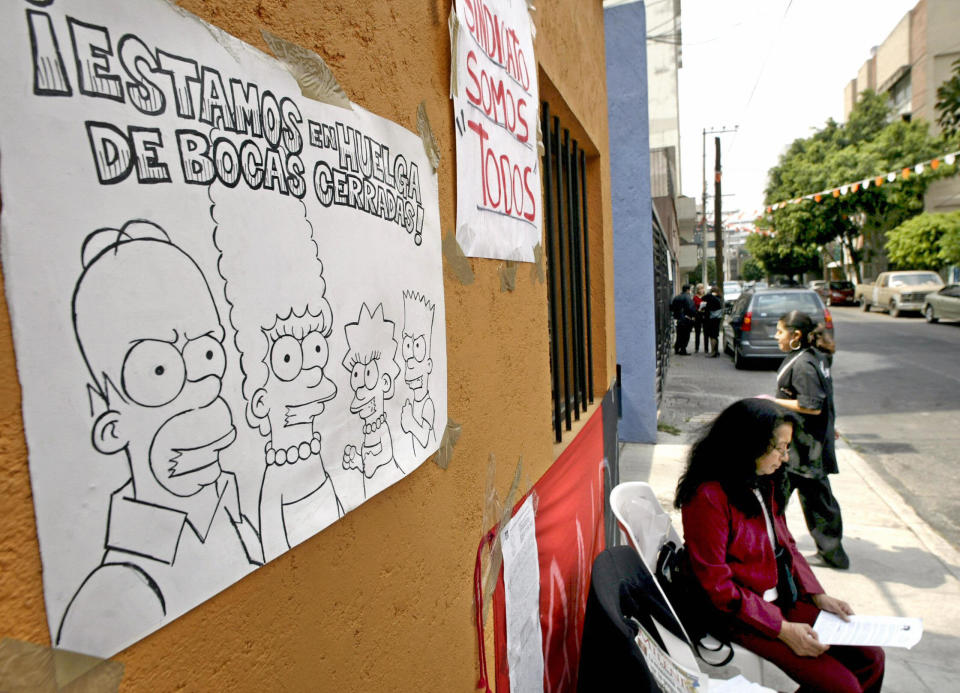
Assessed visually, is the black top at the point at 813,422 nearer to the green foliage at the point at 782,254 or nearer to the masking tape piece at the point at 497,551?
the masking tape piece at the point at 497,551

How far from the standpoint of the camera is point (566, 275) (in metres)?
3.56

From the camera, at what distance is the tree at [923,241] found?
2466cm

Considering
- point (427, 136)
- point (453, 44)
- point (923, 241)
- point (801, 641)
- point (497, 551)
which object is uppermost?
point (453, 44)

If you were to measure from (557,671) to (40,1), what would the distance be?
Answer: 2.67m

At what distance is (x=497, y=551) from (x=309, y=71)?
1467 mm

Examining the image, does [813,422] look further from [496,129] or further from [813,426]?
[496,129]

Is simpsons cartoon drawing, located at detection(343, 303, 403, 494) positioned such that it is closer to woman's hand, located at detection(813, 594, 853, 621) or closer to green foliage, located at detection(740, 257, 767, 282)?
woman's hand, located at detection(813, 594, 853, 621)

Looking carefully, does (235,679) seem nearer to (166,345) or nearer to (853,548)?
(166,345)

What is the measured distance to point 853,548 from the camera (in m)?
4.52

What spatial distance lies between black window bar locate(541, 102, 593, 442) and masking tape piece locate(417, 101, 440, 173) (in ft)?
4.67

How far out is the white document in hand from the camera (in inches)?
94.7

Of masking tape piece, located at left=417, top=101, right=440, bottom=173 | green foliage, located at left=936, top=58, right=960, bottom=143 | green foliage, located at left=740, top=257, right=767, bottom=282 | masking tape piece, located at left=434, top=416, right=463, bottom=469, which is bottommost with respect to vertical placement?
green foliage, located at left=740, top=257, right=767, bottom=282

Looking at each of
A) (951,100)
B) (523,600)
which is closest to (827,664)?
(523,600)

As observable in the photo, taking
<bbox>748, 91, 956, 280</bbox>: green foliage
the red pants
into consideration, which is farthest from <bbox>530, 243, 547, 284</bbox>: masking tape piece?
<bbox>748, 91, 956, 280</bbox>: green foliage
